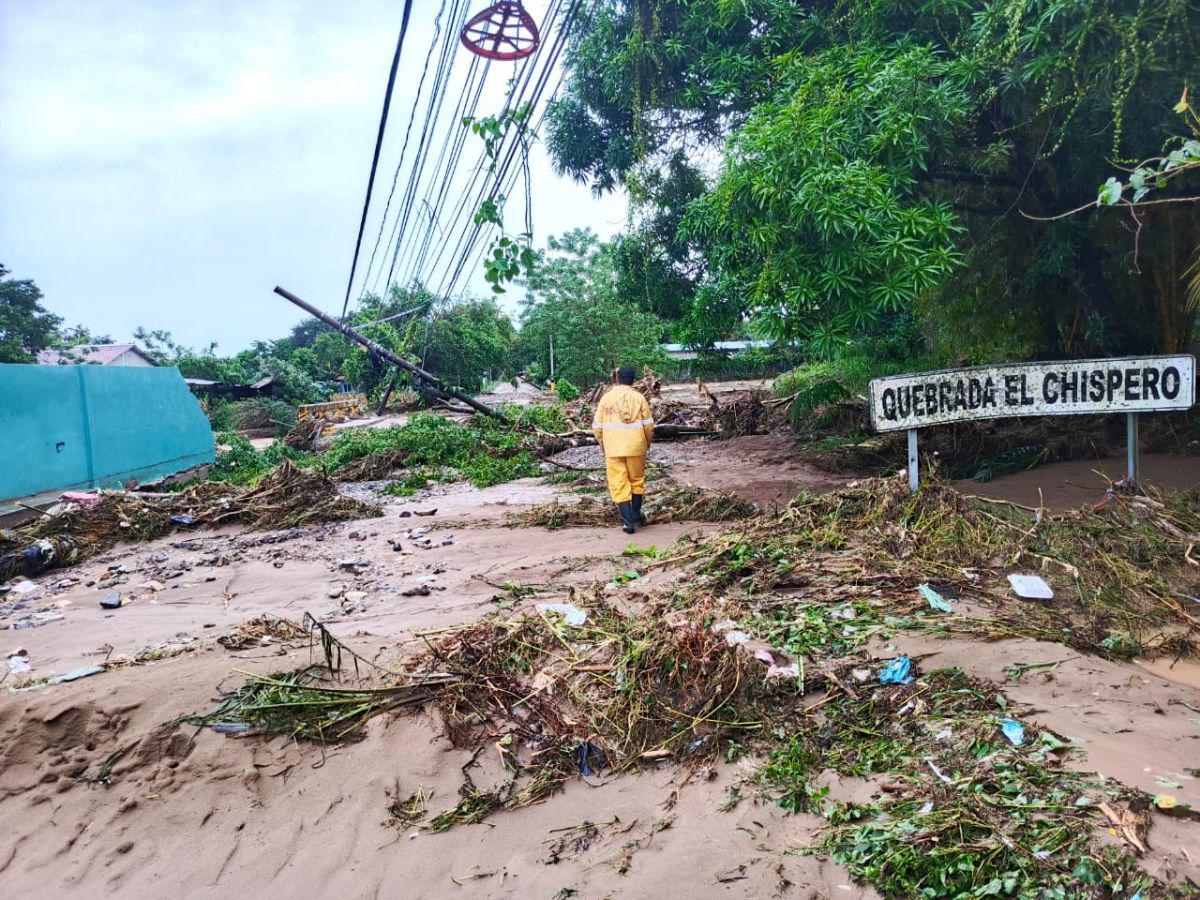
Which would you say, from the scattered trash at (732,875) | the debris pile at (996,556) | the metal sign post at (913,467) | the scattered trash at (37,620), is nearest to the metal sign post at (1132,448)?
the debris pile at (996,556)

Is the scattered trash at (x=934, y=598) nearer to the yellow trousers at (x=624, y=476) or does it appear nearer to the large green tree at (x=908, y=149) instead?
the large green tree at (x=908, y=149)

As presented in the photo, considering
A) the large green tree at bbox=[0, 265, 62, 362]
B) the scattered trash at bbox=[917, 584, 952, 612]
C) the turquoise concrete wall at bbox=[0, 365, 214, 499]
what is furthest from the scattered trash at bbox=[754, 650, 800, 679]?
the large green tree at bbox=[0, 265, 62, 362]

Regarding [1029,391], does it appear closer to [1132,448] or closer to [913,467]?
[1132,448]

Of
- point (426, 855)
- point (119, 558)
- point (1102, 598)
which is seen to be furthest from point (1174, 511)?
point (119, 558)

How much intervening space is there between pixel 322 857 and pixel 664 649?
5.41 feet

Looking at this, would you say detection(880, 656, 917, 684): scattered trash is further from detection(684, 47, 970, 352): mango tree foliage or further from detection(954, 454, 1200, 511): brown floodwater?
detection(954, 454, 1200, 511): brown floodwater

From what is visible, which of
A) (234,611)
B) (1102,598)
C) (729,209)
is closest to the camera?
(1102,598)

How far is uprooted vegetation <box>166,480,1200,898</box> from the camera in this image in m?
2.35

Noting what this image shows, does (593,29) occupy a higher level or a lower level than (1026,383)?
higher

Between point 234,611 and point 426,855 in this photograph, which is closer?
point 426,855

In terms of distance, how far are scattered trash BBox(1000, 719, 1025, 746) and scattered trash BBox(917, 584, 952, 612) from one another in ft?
3.81

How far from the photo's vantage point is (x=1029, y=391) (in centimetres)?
554

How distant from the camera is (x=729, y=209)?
6.91 meters

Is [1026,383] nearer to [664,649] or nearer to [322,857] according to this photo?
[664,649]
